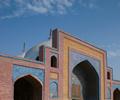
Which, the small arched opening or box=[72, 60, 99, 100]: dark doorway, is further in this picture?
Result: box=[72, 60, 99, 100]: dark doorway

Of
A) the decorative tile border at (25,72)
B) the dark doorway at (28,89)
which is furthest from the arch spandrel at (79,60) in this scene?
the dark doorway at (28,89)

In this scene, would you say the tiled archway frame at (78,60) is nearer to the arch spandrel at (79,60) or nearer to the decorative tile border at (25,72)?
the arch spandrel at (79,60)

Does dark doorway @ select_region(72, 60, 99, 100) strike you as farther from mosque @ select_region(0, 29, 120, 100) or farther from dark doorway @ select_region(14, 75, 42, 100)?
dark doorway @ select_region(14, 75, 42, 100)

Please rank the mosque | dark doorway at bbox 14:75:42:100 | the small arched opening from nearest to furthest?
the mosque
dark doorway at bbox 14:75:42:100
the small arched opening

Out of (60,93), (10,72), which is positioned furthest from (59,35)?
(10,72)

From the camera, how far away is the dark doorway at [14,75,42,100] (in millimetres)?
15940

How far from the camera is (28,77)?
15508 millimetres

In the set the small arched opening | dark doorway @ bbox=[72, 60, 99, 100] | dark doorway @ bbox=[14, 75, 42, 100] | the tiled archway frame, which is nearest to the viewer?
dark doorway @ bbox=[14, 75, 42, 100]

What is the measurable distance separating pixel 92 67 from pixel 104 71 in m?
1.78

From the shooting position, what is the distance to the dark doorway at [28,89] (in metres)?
15.9

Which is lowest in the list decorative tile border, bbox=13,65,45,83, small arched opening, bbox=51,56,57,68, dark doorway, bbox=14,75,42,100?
dark doorway, bbox=14,75,42,100

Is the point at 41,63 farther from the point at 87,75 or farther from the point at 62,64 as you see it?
the point at 87,75

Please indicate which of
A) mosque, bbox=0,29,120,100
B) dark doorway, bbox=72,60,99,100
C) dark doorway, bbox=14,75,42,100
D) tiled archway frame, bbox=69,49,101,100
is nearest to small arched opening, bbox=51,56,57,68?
mosque, bbox=0,29,120,100

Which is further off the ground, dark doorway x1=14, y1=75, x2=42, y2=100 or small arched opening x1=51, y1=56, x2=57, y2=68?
small arched opening x1=51, y1=56, x2=57, y2=68
